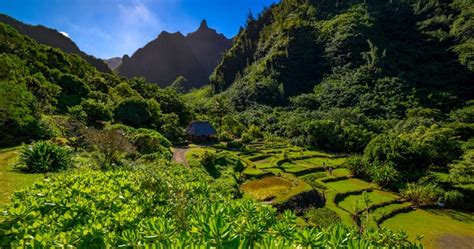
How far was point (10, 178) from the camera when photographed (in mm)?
16516

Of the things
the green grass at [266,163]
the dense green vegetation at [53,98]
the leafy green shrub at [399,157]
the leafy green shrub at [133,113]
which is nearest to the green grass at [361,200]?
the leafy green shrub at [399,157]

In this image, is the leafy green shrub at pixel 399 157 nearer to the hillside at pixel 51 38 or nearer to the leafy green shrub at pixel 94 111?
the leafy green shrub at pixel 94 111

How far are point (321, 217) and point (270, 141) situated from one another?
48157mm

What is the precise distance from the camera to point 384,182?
48375 millimetres

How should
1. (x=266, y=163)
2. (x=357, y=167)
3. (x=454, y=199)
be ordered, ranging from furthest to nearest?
(x=266, y=163) < (x=357, y=167) < (x=454, y=199)

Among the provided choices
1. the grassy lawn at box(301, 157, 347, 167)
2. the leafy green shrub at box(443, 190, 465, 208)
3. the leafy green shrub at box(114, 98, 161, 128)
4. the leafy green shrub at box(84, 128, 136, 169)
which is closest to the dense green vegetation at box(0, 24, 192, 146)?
the leafy green shrub at box(114, 98, 161, 128)

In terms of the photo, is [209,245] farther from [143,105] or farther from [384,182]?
[143,105]

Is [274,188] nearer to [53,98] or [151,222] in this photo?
[151,222]

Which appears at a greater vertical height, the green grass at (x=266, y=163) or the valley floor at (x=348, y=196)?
the green grass at (x=266, y=163)

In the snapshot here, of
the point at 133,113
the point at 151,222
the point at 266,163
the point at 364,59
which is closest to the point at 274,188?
the point at 266,163

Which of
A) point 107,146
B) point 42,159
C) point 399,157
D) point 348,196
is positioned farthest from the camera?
point 399,157

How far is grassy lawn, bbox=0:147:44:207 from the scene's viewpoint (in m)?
13.8

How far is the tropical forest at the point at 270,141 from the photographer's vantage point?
6.80 metres

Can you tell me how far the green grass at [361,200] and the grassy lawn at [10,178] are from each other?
110 ft
